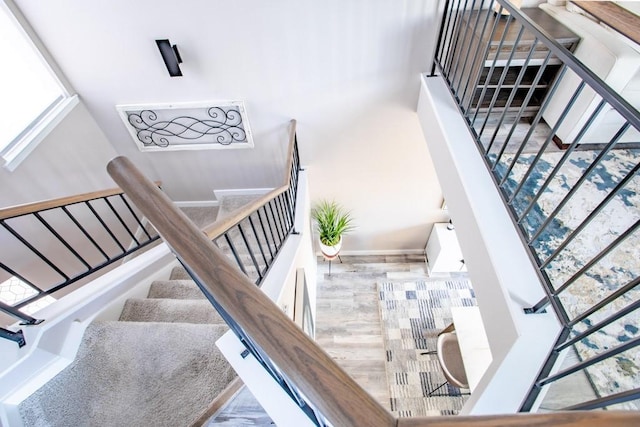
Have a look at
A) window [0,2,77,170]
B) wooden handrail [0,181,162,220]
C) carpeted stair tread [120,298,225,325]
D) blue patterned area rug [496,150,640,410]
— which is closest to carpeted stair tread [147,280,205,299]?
carpeted stair tread [120,298,225,325]

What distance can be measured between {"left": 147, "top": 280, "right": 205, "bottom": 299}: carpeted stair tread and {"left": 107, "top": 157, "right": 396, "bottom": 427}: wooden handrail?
2062 mm

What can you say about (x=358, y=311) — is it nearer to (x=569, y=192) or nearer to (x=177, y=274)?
(x=177, y=274)

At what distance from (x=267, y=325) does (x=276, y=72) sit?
8.12ft

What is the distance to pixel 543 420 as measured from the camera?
437 millimetres

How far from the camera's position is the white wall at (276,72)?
7.39 feet

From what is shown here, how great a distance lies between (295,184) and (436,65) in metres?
1.59

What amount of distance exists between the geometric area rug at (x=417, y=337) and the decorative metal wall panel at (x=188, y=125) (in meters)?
2.64

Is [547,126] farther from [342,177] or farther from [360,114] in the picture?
[342,177]

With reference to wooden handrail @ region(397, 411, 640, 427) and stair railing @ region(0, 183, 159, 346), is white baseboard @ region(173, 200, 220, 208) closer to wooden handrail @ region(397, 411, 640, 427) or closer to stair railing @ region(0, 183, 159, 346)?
stair railing @ region(0, 183, 159, 346)

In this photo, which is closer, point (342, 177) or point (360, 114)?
point (360, 114)

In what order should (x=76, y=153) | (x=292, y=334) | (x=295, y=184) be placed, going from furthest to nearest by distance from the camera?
(x=295, y=184), (x=76, y=153), (x=292, y=334)

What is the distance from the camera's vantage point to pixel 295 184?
10.0 ft

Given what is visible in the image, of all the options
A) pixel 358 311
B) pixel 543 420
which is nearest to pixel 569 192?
pixel 543 420

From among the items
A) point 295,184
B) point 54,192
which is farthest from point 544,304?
point 54,192
